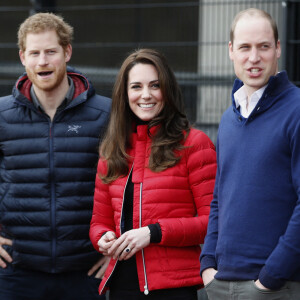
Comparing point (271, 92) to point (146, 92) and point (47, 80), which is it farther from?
point (47, 80)

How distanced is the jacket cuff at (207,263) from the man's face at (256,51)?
76cm

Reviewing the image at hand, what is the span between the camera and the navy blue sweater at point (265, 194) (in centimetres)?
254

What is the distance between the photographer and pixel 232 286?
2.71m

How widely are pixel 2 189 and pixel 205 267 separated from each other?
1.36 m

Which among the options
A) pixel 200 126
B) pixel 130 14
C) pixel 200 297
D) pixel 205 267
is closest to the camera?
pixel 205 267

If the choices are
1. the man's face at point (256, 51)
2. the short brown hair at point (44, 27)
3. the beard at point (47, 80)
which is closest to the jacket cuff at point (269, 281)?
the man's face at point (256, 51)

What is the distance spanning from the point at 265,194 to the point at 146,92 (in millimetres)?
945

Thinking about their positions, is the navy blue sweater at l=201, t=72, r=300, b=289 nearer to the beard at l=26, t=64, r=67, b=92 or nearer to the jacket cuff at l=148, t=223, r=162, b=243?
the jacket cuff at l=148, t=223, r=162, b=243

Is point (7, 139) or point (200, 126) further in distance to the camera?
point (200, 126)

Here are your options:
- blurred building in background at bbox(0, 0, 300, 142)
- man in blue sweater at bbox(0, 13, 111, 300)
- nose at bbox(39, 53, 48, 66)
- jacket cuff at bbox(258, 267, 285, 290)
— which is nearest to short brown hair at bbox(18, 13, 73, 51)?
man in blue sweater at bbox(0, 13, 111, 300)

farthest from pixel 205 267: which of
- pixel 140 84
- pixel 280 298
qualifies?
pixel 140 84

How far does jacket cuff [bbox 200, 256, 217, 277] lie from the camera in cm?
288

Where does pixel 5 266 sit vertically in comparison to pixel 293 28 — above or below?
below

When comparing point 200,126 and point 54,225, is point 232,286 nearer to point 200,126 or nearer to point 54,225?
point 54,225
